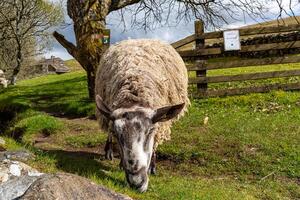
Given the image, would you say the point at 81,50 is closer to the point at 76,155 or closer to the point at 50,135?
the point at 50,135

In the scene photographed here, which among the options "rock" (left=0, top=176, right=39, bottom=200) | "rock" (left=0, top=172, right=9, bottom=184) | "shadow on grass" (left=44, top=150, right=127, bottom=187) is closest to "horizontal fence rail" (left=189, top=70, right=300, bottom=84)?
"shadow on grass" (left=44, top=150, right=127, bottom=187)

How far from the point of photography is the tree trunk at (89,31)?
14906 mm

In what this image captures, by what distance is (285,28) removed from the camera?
552 inches

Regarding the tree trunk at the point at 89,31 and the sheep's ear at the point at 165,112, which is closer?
the sheep's ear at the point at 165,112

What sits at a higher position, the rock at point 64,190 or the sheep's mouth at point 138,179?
the rock at point 64,190

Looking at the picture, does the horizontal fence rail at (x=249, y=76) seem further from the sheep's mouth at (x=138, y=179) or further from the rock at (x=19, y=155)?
the sheep's mouth at (x=138, y=179)

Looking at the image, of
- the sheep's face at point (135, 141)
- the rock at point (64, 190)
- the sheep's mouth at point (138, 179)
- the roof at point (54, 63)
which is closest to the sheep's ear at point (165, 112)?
the sheep's face at point (135, 141)

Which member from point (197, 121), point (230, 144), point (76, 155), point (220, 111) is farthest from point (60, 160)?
point (220, 111)

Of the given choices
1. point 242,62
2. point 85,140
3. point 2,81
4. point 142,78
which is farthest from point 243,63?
point 2,81

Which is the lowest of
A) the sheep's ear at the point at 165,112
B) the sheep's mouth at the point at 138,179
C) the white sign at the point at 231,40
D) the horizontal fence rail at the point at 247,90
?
the sheep's mouth at the point at 138,179

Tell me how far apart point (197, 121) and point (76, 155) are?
11.6ft

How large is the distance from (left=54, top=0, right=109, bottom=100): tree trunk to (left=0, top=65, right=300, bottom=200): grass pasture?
1391 mm

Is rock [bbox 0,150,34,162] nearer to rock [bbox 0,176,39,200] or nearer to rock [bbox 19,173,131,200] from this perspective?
rock [bbox 0,176,39,200]

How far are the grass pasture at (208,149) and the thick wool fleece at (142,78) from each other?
0.99 m
